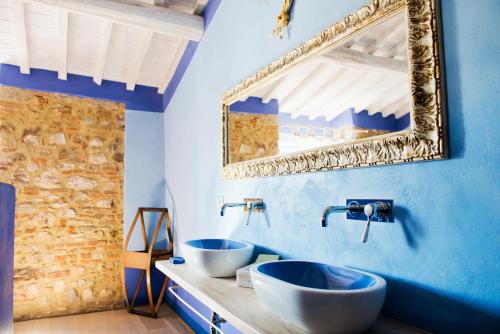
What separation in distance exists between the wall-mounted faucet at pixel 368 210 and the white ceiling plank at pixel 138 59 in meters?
2.74

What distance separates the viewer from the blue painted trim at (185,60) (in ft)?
10.0

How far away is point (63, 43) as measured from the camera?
3.35 m

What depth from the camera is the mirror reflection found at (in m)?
1.36

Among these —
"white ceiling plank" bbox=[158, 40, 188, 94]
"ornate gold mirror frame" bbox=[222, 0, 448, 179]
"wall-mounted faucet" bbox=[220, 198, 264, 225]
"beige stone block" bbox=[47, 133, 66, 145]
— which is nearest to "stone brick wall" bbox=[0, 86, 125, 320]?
"beige stone block" bbox=[47, 133, 66, 145]

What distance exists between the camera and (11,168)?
143 inches

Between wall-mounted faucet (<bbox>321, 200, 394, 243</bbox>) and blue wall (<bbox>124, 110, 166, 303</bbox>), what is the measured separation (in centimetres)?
318

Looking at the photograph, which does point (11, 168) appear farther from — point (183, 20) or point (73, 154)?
point (183, 20)

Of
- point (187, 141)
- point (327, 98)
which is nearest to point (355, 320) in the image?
point (327, 98)

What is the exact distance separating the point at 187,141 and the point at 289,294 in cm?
262

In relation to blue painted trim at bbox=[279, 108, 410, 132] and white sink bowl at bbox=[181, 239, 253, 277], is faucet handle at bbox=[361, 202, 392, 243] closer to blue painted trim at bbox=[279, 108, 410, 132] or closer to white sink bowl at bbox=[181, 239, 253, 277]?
blue painted trim at bbox=[279, 108, 410, 132]

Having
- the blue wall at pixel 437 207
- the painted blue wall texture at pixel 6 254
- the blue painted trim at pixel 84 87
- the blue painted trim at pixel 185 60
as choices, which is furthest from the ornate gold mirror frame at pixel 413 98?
the blue painted trim at pixel 84 87

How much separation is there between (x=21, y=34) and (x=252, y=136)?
2429 mm

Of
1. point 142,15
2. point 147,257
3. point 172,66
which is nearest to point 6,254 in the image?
point 142,15

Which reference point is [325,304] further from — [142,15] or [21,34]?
[21,34]
